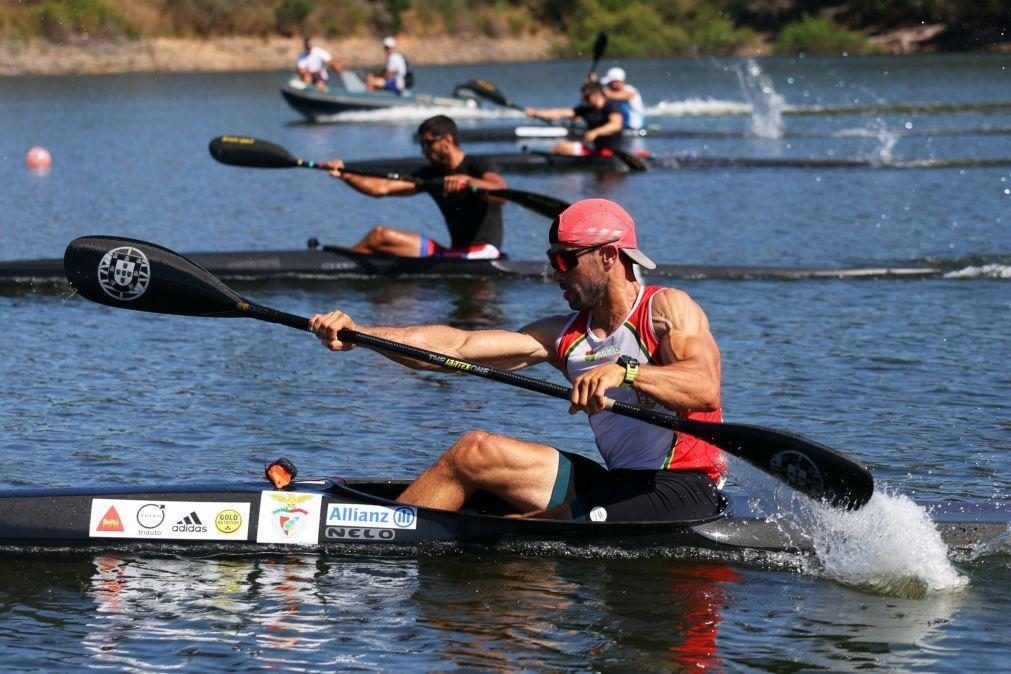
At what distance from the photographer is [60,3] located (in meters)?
58.8

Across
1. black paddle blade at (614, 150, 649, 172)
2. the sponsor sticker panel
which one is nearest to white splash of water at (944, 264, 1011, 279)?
black paddle blade at (614, 150, 649, 172)

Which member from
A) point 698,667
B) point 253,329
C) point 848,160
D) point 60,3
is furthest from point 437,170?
point 60,3

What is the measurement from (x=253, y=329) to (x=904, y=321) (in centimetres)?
574

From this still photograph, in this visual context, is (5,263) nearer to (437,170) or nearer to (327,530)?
(437,170)

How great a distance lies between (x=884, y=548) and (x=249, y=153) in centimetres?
961

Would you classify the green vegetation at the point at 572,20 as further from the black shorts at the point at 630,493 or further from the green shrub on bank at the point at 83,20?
the black shorts at the point at 630,493

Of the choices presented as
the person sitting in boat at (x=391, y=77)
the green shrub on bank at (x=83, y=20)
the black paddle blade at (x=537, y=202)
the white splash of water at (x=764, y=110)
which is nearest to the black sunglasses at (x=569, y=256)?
the black paddle blade at (x=537, y=202)

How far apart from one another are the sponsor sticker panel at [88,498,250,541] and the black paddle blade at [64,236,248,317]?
3.34 ft

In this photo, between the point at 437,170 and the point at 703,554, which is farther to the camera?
the point at 437,170

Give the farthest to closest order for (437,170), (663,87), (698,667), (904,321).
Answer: (663,87)
(437,170)
(904,321)
(698,667)

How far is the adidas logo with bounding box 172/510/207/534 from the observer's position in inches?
293

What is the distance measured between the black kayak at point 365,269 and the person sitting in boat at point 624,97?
10.6 metres

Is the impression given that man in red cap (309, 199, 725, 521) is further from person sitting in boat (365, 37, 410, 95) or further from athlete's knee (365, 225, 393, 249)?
person sitting in boat (365, 37, 410, 95)

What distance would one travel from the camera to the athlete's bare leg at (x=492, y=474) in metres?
6.98
